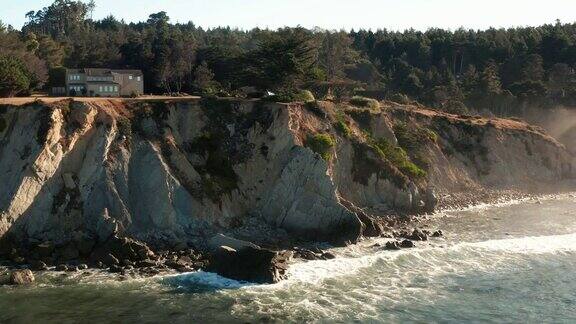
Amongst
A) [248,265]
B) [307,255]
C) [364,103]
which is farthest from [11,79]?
[364,103]

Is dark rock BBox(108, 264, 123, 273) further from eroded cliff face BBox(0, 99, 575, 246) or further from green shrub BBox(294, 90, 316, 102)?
green shrub BBox(294, 90, 316, 102)

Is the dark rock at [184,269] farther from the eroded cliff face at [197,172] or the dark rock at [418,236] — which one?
the dark rock at [418,236]

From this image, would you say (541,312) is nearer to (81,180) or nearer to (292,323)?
(292,323)

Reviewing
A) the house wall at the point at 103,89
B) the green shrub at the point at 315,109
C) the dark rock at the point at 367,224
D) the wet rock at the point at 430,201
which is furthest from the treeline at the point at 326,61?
the wet rock at the point at 430,201

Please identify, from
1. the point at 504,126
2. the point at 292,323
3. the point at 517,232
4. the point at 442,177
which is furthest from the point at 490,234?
the point at 504,126

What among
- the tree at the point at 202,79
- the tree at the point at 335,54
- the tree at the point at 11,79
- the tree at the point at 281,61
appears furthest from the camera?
the tree at the point at 335,54

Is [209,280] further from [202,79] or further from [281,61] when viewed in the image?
[202,79]

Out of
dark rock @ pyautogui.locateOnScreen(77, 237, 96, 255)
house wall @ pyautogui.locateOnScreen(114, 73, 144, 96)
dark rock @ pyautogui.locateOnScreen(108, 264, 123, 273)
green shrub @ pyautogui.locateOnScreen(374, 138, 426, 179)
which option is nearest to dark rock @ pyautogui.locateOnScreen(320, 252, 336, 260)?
dark rock @ pyautogui.locateOnScreen(108, 264, 123, 273)

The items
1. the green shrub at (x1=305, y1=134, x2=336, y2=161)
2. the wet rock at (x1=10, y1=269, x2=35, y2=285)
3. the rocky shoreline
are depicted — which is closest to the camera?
the wet rock at (x1=10, y1=269, x2=35, y2=285)
